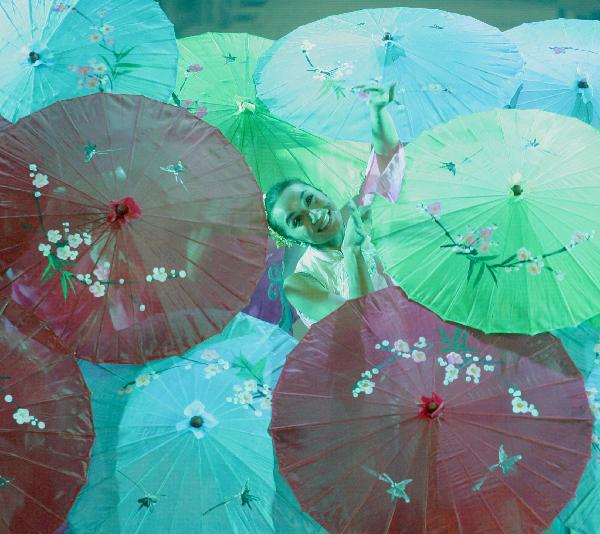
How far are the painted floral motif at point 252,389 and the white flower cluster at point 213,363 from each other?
3 cm

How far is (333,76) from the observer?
8.38ft

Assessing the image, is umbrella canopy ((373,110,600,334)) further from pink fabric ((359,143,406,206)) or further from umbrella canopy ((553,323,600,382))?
umbrella canopy ((553,323,600,382))

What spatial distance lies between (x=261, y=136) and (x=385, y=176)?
600 mm

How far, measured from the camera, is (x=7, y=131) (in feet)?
7.04

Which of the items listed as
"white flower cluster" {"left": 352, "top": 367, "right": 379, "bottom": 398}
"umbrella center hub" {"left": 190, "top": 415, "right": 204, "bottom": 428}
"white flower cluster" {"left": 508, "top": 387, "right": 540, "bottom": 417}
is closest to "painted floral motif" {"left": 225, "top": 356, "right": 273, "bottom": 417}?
"umbrella center hub" {"left": 190, "top": 415, "right": 204, "bottom": 428}

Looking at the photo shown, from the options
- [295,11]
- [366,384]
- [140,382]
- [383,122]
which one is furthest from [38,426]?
[295,11]

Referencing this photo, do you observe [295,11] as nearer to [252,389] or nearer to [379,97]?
[379,97]

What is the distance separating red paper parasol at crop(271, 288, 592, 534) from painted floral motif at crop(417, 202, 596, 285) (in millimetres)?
157

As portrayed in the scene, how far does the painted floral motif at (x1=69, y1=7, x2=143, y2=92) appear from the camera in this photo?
2496 mm

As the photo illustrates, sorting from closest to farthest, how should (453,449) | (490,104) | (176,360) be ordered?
(453,449)
(176,360)
(490,104)

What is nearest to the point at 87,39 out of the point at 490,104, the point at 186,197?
the point at 186,197

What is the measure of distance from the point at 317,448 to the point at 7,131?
42.9 inches

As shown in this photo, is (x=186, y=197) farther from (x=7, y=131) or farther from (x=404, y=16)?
(x=404, y=16)

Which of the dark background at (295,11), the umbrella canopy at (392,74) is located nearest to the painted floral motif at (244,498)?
the umbrella canopy at (392,74)
